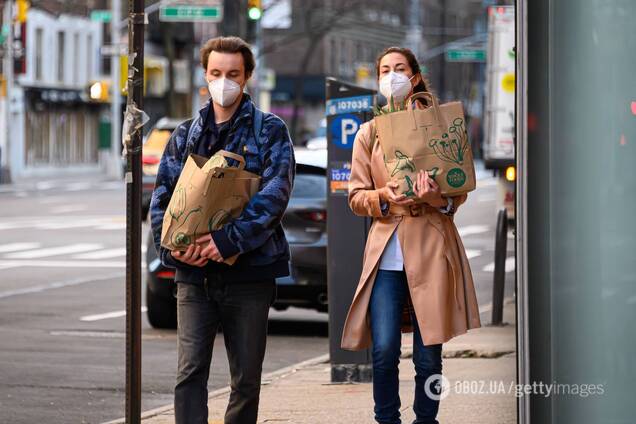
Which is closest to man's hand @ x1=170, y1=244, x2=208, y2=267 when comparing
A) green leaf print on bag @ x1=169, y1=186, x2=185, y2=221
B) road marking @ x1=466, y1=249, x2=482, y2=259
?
green leaf print on bag @ x1=169, y1=186, x2=185, y2=221

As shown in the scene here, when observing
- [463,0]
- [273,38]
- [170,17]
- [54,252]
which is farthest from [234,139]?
[463,0]

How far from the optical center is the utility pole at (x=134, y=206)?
577 centimetres

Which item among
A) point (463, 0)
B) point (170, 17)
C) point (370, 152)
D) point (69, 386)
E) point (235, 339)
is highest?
point (463, 0)

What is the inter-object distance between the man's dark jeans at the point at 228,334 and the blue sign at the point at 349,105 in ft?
10.3

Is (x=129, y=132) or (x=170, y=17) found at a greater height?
(x=170, y=17)

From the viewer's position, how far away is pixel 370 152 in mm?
6340

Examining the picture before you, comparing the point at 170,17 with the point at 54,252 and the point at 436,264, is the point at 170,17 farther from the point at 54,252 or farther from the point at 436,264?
the point at 436,264

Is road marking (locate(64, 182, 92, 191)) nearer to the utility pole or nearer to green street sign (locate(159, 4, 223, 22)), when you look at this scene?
green street sign (locate(159, 4, 223, 22))

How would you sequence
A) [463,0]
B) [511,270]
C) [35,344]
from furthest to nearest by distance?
[463,0] < [511,270] < [35,344]

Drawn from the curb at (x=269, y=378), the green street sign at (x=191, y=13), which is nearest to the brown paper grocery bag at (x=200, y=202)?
the curb at (x=269, y=378)

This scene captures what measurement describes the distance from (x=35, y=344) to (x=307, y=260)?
2.24 meters

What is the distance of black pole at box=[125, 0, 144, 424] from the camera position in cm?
577

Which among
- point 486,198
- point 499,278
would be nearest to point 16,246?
point 499,278

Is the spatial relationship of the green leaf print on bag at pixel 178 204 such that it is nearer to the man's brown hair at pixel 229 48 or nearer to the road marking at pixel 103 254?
the man's brown hair at pixel 229 48
